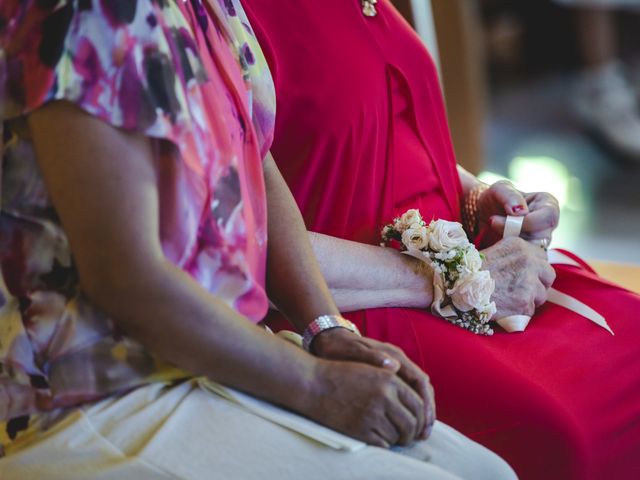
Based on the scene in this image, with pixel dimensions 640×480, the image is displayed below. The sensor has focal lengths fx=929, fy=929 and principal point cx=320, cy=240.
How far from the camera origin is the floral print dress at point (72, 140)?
98cm

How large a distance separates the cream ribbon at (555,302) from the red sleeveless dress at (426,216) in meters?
0.02

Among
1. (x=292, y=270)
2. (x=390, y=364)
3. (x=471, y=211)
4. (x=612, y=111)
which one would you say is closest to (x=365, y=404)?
(x=390, y=364)

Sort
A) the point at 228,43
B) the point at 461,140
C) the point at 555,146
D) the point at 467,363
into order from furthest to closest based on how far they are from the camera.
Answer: the point at 555,146, the point at 461,140, the point at 467,363, the point at 228,43

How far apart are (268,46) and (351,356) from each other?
0.59 m

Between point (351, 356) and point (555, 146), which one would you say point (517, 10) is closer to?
point (555, 146)

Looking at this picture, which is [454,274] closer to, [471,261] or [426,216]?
[471,261]

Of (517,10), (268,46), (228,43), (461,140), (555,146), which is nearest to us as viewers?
(228,43)

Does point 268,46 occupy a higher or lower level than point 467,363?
higher

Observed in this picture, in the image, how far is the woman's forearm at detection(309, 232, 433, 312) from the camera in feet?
4.66

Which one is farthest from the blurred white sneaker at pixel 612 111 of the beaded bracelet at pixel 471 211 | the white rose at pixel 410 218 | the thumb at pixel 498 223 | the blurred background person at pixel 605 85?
the white rose at pixel 410 218

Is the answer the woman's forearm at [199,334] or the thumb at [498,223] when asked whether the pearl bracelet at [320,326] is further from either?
the thumb at [498,223]

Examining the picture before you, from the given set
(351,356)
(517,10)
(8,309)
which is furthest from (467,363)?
(517,10)

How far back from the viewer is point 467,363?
53.7 inches

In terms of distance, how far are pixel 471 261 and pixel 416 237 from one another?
0.09 metres
